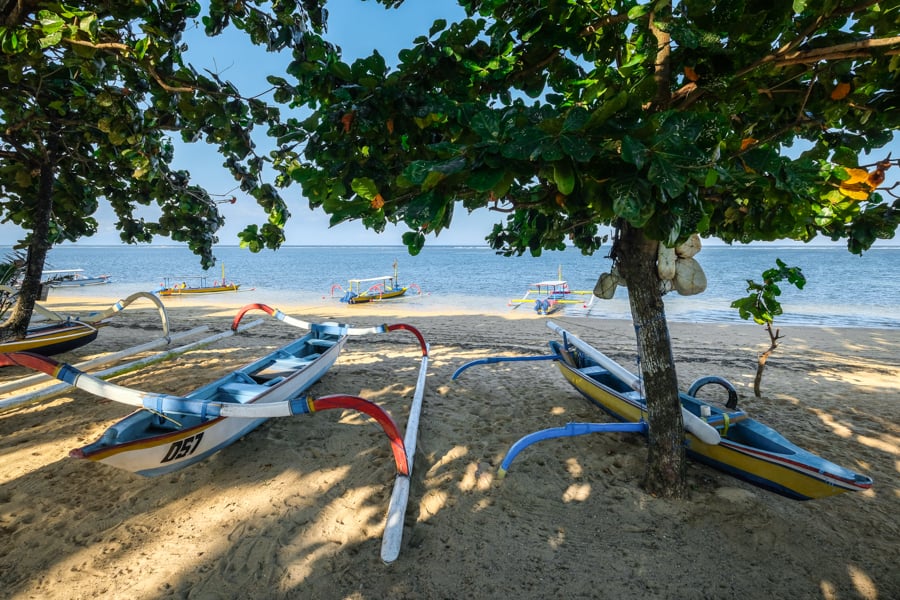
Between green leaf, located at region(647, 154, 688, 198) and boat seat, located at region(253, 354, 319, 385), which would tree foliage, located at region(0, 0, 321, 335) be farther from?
green leaf, located at region(647, 154, 688, 198)

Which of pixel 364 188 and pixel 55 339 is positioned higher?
pixel 364 188

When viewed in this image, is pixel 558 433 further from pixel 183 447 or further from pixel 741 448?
pixel 183 447

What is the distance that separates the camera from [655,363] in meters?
3.52

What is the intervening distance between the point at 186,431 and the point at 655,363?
185 inches

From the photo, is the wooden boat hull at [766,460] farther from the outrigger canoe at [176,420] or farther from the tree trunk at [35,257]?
the tree trunk at [35,257]

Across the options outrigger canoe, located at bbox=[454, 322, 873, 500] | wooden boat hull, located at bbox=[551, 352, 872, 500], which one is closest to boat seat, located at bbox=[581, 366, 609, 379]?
outrigger canoe, located at bbox=[454, 322, 873, 500]

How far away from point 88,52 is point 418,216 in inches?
157

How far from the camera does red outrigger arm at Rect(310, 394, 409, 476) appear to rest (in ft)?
10.5

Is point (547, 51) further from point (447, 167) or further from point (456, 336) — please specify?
point (456, 336)

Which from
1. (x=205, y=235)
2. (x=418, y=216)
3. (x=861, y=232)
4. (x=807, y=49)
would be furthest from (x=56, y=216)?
(x=861, y=232)

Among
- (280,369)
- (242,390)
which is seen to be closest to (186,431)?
(242,390)

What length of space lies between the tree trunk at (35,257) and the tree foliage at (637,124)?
22.9 feet

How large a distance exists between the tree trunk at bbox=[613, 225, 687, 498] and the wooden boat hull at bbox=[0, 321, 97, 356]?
1009cm

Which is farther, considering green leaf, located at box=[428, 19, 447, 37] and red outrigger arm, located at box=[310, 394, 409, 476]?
red outrigger arm, located at box=[310, 394, 409, 476]
